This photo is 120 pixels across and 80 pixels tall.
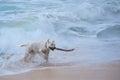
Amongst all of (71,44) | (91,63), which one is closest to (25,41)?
(71,44)

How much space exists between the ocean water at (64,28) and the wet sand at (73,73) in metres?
0.14

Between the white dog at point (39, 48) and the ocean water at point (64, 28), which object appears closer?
the white dog at point (39, 48)

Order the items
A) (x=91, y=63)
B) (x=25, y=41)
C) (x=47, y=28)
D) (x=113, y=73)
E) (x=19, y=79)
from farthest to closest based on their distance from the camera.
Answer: (x=47, y=28) < (x=25, y=41) < (x=91, y=63) < (x=113, y=73) < (x=19, y=79)

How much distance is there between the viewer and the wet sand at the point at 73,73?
2.15 m

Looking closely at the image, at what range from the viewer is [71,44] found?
8.95ft

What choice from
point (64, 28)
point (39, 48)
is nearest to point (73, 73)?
point (39, 48)

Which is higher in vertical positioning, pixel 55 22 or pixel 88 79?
pixel 55 22

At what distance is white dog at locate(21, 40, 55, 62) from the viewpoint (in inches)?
95.0

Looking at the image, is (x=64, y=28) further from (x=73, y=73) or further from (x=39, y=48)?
(x=73, y=73)

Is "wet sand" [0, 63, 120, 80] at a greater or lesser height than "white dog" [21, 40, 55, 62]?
lesser

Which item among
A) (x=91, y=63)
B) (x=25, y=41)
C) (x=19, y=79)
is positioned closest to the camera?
(x=19, y=79)

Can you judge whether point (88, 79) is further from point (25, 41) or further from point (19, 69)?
point (25, 41)

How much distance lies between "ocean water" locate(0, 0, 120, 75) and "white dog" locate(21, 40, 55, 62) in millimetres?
61

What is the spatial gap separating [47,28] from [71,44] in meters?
0.25
